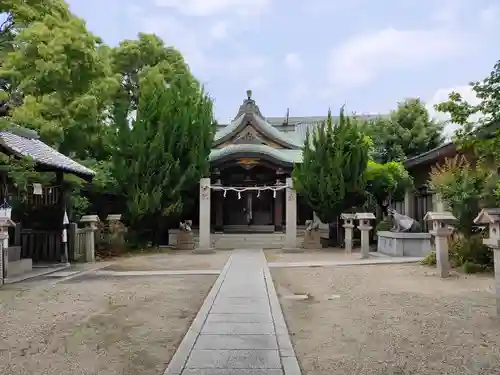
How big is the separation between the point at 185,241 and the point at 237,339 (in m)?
15.7

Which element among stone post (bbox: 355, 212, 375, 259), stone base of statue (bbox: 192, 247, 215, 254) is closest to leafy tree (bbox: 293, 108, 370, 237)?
stone post (bbox: 355, 212, 375, 259)

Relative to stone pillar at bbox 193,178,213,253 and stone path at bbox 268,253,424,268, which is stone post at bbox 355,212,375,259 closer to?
stone path at bbox 268,253,424,268

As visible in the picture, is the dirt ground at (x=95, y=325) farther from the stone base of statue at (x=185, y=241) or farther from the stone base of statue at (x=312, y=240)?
the stone base of statue at (x=312, y=240)

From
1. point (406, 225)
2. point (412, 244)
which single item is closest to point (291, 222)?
point (406, 225)

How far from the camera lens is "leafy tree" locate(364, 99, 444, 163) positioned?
24.5 m

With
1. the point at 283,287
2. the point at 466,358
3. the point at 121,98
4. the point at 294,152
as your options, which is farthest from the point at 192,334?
the point at 121,98

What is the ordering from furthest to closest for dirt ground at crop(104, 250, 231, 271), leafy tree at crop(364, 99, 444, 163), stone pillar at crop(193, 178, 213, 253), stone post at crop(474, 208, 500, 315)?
leafy tree at crop(364, 99, 444, 163)
stone pillar at crop(193, 178, 213, 253)
dirt ground at crop(104, 250, 231, 271)
stone post at crop(474, 208, 500, 315)

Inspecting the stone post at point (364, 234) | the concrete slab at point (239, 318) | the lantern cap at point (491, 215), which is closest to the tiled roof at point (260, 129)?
the stone post at point (364, 234)

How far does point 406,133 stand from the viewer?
24484 millimetres

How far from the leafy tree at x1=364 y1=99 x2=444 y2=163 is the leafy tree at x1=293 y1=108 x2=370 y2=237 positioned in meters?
4.92

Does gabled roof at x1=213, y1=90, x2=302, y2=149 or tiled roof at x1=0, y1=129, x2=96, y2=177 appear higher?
gabled roof at x1=213, y1=90, x2=302, y2=149

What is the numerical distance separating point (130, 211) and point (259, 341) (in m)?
14.5

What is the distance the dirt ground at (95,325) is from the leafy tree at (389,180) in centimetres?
1110

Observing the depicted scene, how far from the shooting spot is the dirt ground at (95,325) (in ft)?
16.0
